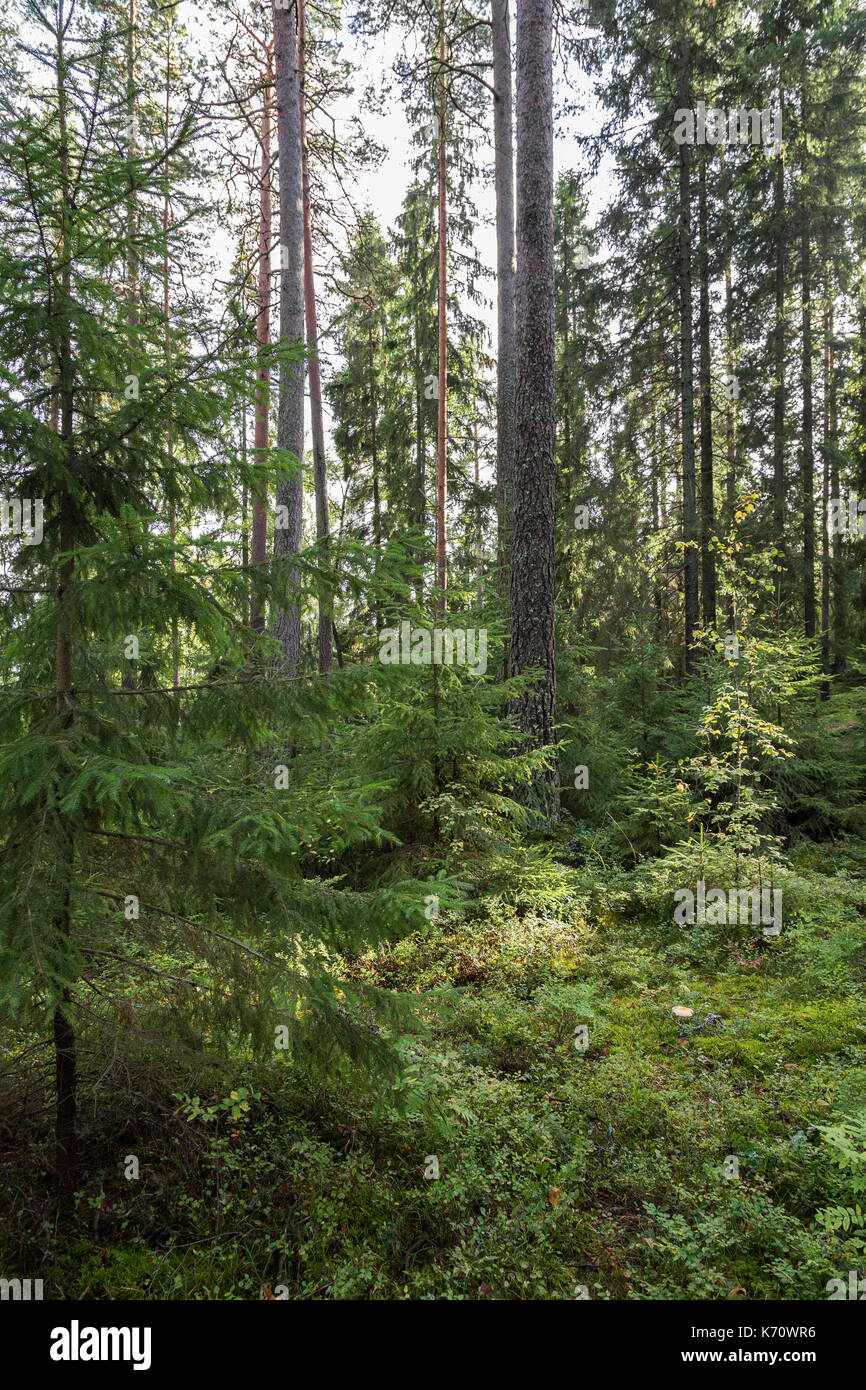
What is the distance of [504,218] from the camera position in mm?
11023

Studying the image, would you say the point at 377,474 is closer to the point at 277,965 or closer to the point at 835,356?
the point at 835,356

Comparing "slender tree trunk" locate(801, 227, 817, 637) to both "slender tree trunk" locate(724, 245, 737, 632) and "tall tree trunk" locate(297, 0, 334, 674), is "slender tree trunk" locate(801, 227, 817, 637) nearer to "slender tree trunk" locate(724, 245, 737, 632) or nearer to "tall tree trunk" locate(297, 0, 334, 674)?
"slender tree trunk" locate(724, 245, 737, 632)

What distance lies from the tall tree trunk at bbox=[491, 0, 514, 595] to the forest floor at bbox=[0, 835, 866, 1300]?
8389 millimetres

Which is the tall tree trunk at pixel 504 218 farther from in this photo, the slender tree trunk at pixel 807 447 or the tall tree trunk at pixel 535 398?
the slender tree trunk at pixel 807 447

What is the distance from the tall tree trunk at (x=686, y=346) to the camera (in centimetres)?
1320

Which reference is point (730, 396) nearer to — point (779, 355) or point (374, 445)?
point (779, 355)

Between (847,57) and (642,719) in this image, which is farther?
(847,57)

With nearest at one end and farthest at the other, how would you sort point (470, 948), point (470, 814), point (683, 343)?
point (470, 948)
point (470, 814)
point (683, 343)

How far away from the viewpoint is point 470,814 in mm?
6145

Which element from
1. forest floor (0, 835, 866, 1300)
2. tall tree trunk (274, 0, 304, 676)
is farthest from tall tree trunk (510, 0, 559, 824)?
forest floor (0, 835, 866, 1300)

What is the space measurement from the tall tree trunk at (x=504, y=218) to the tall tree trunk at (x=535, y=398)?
8.87 ft

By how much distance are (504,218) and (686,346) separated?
202 inches

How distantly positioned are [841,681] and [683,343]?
10.9 m

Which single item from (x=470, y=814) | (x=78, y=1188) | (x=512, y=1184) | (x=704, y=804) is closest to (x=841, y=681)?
(x=704, y=804)
